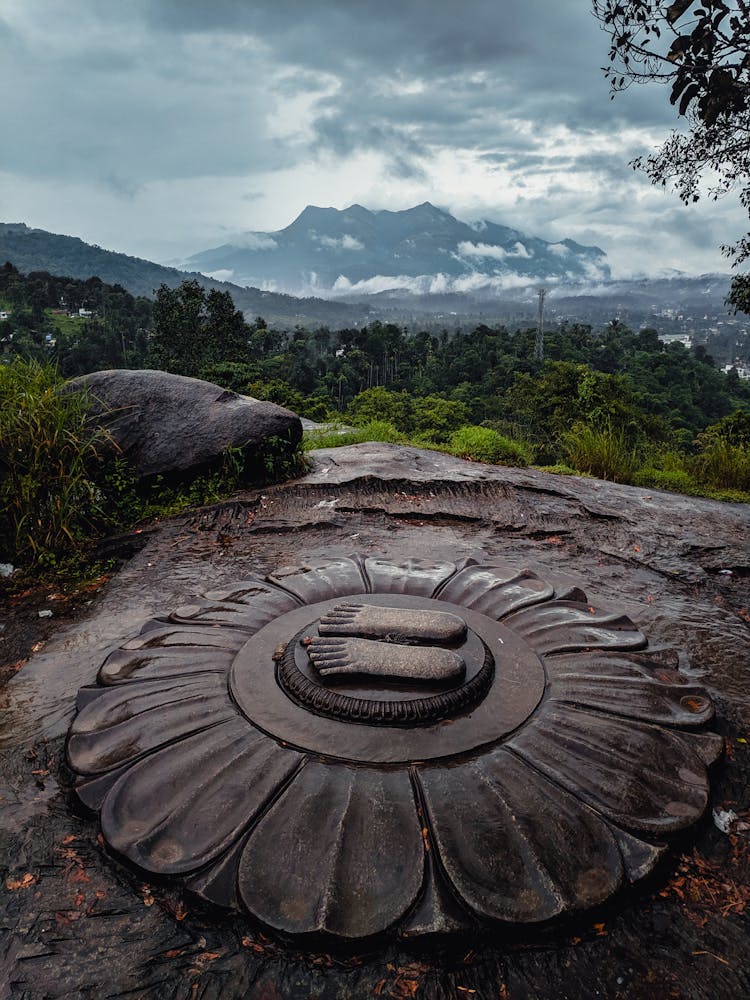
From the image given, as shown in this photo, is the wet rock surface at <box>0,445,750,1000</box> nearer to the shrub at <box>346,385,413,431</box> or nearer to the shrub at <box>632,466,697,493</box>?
the shrub at <box>632,466,697,493</box>

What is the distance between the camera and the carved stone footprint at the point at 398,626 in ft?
7.57

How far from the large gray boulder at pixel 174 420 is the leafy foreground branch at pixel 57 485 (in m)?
0.17

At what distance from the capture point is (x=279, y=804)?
5.72 ft

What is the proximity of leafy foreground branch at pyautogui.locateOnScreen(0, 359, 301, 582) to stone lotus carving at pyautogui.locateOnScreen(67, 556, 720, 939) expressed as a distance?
6.96 ft

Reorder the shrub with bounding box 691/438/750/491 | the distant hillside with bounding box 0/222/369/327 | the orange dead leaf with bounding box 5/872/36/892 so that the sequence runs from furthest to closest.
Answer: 1. the distant hillside with bounding box 0/222/369/327
2. the shrub with bounding box 691/438/750/491
3. the orange dead leaf with bounding box 5/872/36/892

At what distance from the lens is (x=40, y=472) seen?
4328 millimetres

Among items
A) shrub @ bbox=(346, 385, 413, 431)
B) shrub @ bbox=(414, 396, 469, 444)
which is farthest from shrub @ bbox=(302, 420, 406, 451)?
shrub @ bbox=(414, 396, 469, 444)

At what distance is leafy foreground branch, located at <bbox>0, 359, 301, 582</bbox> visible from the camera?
13.8 feet

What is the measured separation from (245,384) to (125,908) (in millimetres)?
18489

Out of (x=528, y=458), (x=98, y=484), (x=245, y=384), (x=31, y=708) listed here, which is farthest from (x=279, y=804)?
(x=245, y=384)

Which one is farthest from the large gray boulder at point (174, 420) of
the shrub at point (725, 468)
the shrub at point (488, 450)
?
the shrub at point (725, 468)

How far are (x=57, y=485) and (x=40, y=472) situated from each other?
0.50 ft

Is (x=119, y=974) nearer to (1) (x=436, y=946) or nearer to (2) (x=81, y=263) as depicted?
(1) (x=436, y=946)

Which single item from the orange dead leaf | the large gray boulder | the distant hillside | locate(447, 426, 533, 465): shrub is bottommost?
the orange dead leaf
